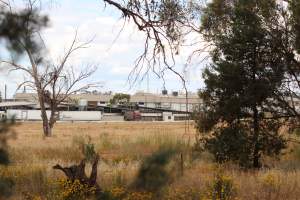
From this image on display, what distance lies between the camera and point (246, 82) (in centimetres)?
1647

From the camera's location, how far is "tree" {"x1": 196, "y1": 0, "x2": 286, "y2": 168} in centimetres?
1619

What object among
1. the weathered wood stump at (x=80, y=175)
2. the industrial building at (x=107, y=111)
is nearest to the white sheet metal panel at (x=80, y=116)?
the industrial building at (x=107, y=111)

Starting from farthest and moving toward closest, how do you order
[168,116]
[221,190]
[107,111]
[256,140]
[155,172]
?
[107,111] → [168,116] → [256,140] → [221,190] → [155,172]

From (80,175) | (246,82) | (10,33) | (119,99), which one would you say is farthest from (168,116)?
(10,33)

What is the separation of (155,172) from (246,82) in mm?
13939

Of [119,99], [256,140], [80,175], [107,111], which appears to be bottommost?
[80,175]

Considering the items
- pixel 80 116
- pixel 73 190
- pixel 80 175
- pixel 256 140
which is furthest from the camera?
pixel 80 116

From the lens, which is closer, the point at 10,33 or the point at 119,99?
the point at 10,33

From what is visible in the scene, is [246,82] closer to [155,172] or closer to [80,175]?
[80,175]

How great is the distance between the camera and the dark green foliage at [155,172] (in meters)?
2.81

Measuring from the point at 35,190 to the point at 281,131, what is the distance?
8.81m

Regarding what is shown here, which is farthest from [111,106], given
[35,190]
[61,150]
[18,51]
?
[18,51]

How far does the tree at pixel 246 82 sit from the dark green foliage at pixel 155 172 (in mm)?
13165

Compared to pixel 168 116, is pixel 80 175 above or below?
below
